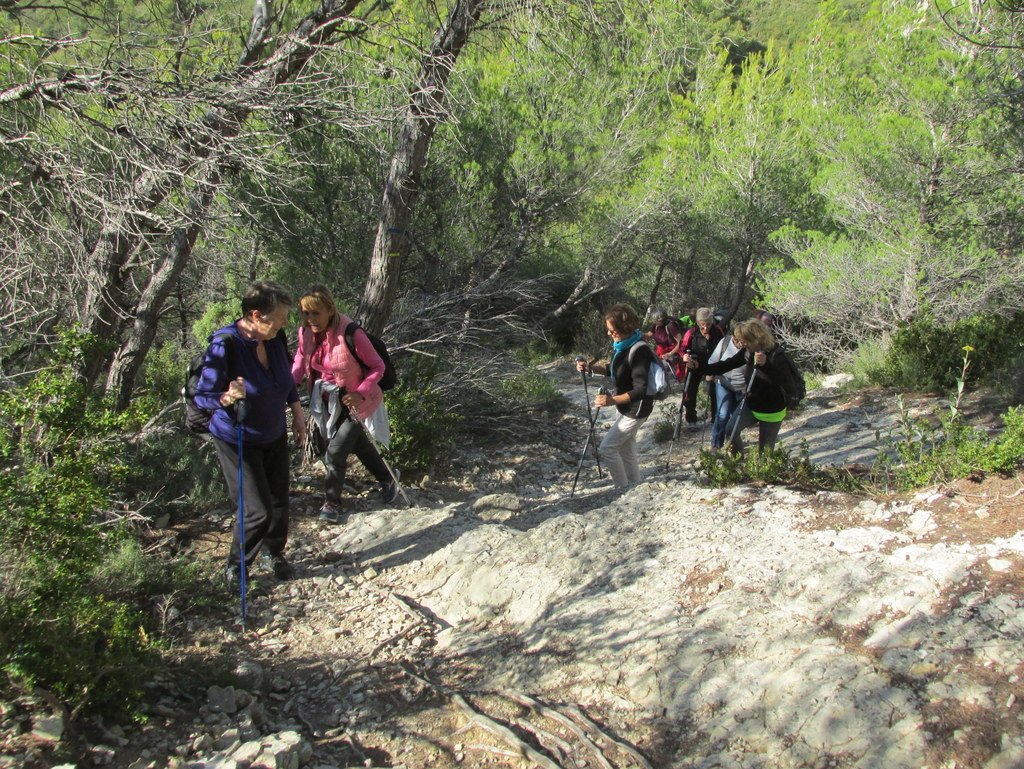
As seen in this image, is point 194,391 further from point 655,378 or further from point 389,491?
point 655,378

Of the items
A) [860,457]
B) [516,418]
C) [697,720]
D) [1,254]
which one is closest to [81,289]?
[1,254]

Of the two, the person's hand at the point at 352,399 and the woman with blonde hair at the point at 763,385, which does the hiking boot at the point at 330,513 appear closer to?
the person's hand at the point at 352,399

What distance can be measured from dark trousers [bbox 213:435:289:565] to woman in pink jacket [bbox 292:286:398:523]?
2.57 ft

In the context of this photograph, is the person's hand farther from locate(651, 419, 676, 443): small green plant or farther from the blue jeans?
locate(651, 419, 676, 443): small green plant

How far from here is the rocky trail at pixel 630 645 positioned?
266 cm

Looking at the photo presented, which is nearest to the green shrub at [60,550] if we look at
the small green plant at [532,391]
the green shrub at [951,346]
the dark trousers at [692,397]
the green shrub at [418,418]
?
the green shrub at [418,418]

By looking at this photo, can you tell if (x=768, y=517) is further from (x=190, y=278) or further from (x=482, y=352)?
(x=190, y=278)

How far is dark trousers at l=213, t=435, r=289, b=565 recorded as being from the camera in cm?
391

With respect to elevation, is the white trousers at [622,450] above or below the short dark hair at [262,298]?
below

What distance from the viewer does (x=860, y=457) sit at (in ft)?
23.3

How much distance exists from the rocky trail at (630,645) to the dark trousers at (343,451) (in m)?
0.35

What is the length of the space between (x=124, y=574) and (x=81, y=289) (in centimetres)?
284

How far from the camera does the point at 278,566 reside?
427 cm

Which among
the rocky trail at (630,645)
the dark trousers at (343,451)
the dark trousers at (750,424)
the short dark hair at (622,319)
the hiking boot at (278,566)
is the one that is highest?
the short dark hair at (622,319)
